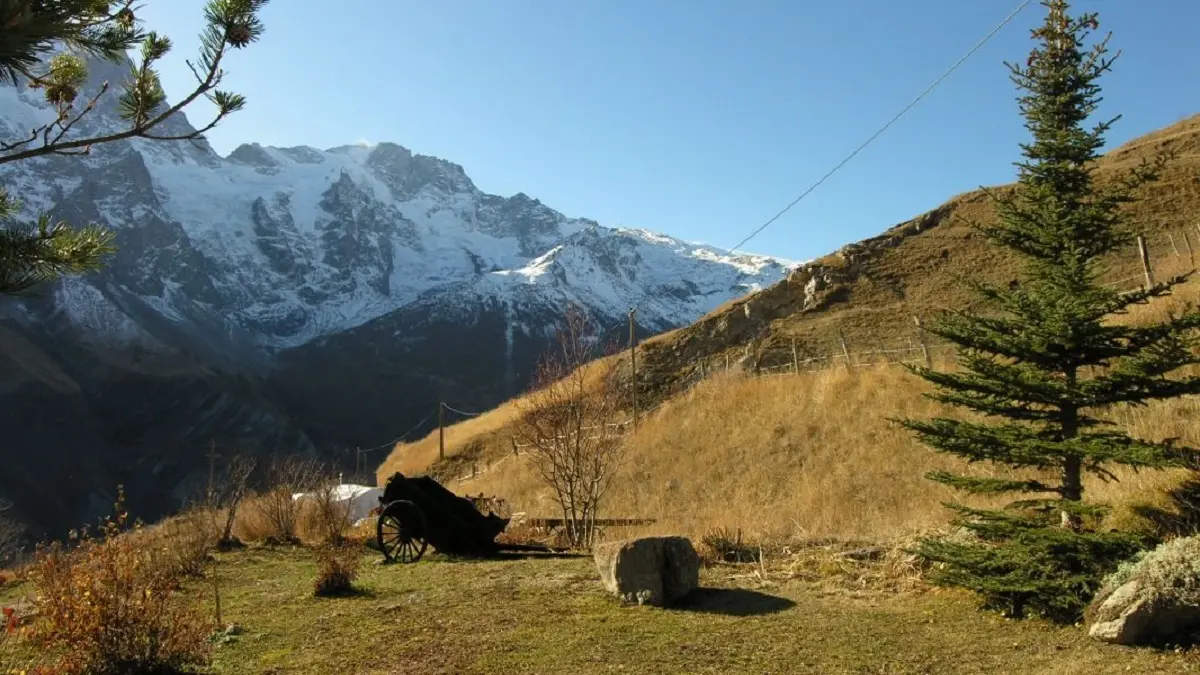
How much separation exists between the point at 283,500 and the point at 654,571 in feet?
41.4

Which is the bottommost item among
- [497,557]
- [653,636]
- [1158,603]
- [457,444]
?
[653,636]

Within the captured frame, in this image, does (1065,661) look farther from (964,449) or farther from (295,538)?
(295,538)

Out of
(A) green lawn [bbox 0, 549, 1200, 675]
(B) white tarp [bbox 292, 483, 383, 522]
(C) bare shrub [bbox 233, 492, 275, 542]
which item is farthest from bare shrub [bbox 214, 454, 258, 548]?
(A) green lawn [bbox 0, 549, 1200, 675]

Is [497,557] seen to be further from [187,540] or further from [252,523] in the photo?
[252,523]

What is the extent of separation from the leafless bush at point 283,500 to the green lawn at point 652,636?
8.89m

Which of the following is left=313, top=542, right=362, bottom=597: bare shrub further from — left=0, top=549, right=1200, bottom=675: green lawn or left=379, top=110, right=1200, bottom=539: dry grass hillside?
left=379, top=110, right=1200, bottom=539: dry grass hillside

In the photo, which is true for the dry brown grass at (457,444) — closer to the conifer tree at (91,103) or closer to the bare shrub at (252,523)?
the bare shrub at (252,523)

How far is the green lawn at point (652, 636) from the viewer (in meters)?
5.54

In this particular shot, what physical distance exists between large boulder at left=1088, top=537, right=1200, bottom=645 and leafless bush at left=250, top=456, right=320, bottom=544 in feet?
50.7

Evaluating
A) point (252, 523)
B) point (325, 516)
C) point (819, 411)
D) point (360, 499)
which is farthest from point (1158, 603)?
point (360, 499)

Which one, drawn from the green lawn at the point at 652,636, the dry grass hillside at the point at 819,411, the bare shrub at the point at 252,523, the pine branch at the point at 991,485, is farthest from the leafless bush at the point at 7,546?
the pine branch at the point at 991,485

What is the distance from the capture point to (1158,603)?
17.6 feet

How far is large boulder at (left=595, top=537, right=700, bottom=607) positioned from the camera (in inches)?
307

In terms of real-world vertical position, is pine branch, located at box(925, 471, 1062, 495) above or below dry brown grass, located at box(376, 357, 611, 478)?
below
